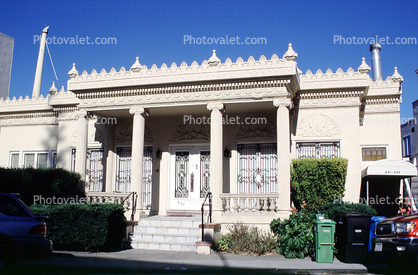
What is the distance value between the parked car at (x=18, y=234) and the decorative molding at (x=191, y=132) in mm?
8018

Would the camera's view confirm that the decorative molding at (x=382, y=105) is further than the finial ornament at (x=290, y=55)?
Yes

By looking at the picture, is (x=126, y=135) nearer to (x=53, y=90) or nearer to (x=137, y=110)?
(x=137, y=110)

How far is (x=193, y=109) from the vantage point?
14.1 meters

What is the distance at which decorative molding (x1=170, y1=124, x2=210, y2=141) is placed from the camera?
1512 cm

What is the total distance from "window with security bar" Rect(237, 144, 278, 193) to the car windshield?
8.45 meters

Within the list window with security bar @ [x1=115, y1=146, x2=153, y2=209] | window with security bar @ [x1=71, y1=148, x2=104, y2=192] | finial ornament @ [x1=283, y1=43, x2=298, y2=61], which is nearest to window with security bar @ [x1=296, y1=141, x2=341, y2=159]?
finial ornament @ [x1=283, y1=43, x2=298, y2=61]

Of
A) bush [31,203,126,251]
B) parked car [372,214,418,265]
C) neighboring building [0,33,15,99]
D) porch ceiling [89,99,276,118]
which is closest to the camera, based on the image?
parked car [372,214,418,265]

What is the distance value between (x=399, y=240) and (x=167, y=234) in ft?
22.4

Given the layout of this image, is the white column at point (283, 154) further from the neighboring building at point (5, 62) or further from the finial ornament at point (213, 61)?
the neighboring building at point (5, 62)

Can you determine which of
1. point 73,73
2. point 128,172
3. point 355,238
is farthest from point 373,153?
point 73,73

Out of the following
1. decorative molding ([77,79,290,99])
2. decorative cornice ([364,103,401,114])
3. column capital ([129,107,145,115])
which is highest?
decorative molding ([77,79,290,99])

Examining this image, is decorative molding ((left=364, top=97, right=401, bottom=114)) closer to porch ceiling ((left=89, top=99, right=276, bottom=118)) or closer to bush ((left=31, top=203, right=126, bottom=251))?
porch ceiling ((left=89, top=99, right=276, bottom=118))

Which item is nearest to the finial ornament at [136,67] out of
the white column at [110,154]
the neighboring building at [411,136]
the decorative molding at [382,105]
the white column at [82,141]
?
the white column at [82,141]

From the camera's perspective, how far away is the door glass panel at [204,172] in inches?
586
